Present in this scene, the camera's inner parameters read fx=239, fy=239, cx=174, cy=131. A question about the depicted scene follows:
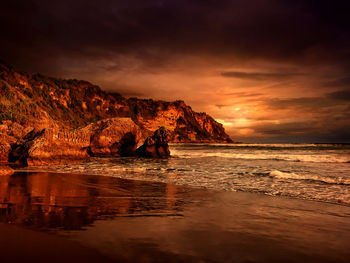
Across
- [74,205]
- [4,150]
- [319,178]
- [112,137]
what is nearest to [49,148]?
[4,150]

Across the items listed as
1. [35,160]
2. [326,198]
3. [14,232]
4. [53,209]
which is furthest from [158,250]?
[35,160]

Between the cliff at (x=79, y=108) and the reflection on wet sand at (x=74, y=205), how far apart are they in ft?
45.9

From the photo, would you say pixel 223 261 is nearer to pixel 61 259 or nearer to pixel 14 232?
pixel 61 259

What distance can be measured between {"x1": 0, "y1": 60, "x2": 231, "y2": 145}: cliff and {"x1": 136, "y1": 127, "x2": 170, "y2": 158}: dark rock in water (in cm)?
896

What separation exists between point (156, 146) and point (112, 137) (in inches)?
140

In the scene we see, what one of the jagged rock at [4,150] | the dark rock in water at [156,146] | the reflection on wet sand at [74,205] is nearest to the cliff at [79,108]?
the jagged rock at [4,150]

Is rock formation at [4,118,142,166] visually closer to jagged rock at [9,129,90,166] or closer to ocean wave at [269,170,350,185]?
jagged rock at [9,129,90,166]

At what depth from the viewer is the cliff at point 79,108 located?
1594 inches

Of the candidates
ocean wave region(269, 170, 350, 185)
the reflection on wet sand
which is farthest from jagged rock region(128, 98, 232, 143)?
the reflection on wet sand

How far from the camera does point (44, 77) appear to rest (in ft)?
300

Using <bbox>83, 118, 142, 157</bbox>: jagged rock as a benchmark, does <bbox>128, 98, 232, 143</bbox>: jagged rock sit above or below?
above

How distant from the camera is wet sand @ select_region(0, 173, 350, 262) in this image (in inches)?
87.4

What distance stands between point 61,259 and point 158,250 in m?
0.86

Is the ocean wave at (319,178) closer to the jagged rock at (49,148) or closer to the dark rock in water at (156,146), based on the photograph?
the jagged rock at (49,148)
